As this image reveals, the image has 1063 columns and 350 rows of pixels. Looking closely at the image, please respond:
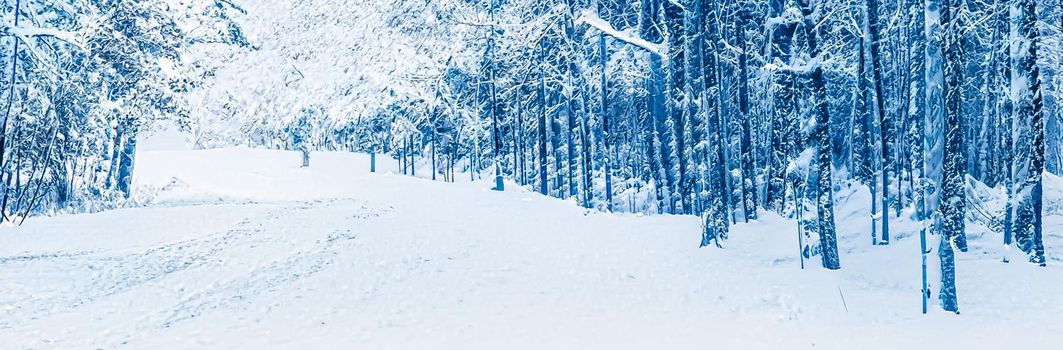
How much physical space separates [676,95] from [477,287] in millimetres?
9366

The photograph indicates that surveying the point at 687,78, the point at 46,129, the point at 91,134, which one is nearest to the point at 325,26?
the point at 91,134

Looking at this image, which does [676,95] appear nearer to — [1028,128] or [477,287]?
[1028,128]

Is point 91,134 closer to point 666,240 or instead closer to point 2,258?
point 2,258

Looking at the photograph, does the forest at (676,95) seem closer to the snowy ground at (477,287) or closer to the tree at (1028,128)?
the tree at (1028,128)

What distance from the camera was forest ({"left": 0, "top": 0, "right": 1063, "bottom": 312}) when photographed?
1070 cm

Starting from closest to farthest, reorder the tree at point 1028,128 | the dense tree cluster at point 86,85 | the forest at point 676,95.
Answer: the tree at point 1028,128 < the forest at point 676,95 < the dense tree cluster at point 86,85

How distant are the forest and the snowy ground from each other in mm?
905

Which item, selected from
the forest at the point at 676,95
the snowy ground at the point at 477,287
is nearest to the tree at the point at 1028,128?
the forest at the point at 676,95

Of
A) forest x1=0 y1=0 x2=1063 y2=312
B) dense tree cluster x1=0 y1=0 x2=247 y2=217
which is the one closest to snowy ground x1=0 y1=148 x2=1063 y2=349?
forest x1=0 y1=0 x2=1063 y2=312

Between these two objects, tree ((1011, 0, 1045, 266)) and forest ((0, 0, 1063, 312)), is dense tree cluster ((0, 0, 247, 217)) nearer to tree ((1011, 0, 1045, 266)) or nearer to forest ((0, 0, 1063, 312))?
forest ((0, 0, 1063, 312))

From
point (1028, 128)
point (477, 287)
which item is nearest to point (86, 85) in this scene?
point (477, 287)

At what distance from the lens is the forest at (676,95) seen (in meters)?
10.7

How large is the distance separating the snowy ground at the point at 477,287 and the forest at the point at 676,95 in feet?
2.97

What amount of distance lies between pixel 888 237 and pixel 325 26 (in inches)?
1504
